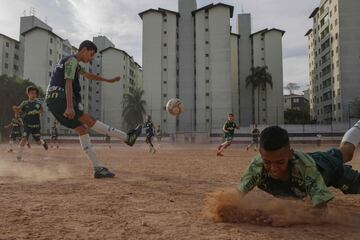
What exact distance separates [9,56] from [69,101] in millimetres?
80340

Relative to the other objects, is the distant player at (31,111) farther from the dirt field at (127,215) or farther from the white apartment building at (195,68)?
the white apartment building at (195,68)

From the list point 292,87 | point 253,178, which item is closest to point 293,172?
point 253,178

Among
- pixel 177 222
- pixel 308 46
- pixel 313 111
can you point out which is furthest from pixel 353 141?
pixel 308 46

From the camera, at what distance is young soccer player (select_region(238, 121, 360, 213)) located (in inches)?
121

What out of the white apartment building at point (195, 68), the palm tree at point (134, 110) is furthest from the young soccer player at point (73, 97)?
the palm tree at point (134, 110)

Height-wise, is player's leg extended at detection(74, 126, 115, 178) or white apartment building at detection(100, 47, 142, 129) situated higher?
white apartment building at detection(100, 47, 142, 129)

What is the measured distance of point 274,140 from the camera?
9.96 feet

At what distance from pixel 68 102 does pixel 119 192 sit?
6.47ft

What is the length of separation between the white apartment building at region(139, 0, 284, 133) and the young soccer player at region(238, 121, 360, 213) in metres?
58.1

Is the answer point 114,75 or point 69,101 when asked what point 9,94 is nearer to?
point 114,75

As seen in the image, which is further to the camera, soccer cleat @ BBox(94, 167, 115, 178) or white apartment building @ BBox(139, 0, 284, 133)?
white apartment building @ BBox(139, 0, 284, 133)

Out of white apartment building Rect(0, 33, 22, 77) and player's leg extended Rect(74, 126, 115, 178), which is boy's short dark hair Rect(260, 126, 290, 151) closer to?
player's leg extended Rect(74, 126, 115, 178)

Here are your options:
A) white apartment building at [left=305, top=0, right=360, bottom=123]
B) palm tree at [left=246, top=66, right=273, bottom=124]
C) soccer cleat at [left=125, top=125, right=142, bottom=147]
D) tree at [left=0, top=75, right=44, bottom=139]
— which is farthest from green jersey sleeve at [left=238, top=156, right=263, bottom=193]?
palm tree at [left=246, top=66, right=273, bottom=124]

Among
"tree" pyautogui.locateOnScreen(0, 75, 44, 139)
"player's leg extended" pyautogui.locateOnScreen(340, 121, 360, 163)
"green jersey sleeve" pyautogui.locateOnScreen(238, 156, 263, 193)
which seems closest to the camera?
"green jersey sleeve" pyautogui.locateOnScreen(238, 156, 263, 193)
